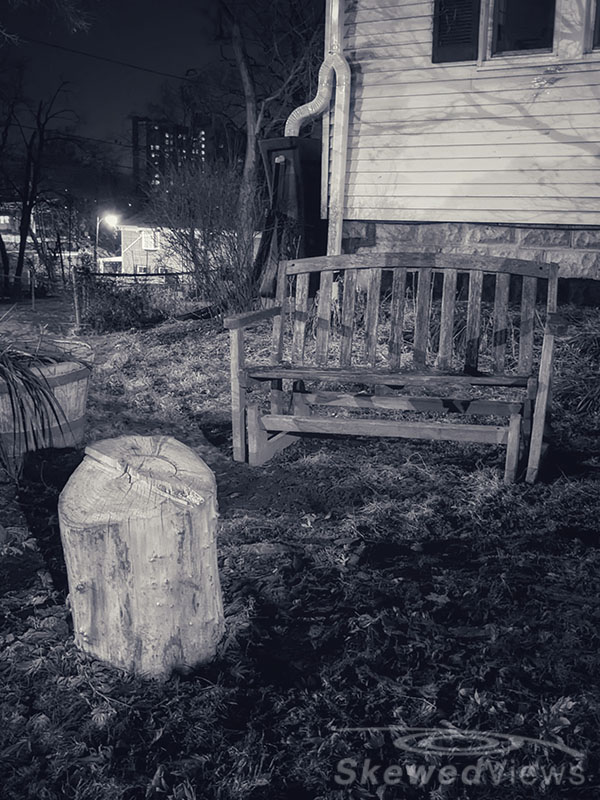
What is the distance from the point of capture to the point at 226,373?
7.00 meters

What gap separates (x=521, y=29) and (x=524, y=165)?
217 cm

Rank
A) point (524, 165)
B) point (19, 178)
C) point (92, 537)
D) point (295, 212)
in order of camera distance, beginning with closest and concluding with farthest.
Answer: point (92, 537), point (524, 165), point (295, 212), point (19, 178)

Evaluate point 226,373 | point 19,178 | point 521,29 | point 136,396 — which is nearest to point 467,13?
point 521,29

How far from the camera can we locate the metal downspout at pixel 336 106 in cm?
834

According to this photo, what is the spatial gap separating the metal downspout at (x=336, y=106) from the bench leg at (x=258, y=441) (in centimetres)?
496

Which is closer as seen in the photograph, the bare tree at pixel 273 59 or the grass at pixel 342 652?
the grass at pixel 342 652

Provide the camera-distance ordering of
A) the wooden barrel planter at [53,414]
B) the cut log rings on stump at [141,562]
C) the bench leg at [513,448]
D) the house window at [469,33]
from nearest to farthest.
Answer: the cut log rings on stump at [141,562]
the bench leg at [513,448]
the wooden barrel planter at [53,414]
the house window at [469,33]

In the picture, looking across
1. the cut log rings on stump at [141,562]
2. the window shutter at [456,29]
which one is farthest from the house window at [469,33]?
the cut log rings on stump at [141,562]

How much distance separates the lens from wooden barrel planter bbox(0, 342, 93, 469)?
3.99 metres

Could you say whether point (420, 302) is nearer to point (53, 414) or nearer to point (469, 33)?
point (53, 414)

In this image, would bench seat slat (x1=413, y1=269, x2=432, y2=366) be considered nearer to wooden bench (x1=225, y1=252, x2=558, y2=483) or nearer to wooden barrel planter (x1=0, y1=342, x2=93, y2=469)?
wooden bench (x1=225, y1=252, x2=558, y2=483)

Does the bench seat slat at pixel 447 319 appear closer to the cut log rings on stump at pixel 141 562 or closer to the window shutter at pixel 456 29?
the cut log rings on stump at pixel 141 562

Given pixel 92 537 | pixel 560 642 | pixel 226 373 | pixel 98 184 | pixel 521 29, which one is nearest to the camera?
pixel 92 537

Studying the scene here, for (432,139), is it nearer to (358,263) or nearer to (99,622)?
(358,263)
